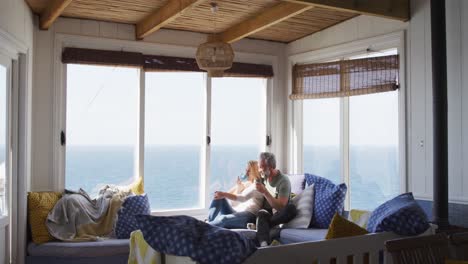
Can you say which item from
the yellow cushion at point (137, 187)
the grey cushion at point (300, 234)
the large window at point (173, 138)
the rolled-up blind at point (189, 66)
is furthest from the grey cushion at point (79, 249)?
the rolled-up blind at point (189, 66)

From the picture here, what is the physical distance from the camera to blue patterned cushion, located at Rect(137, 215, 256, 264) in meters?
2.22

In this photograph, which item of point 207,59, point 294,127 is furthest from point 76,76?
point 294,127

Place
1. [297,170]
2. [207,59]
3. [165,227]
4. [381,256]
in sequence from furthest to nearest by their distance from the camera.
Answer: [297,170], [207,59], [381,256], [165,227]

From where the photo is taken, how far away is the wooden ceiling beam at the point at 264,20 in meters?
4.27

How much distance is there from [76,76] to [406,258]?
3686 mm

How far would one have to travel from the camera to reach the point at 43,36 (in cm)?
471

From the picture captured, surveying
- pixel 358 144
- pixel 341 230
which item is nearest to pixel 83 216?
pixel 341 230

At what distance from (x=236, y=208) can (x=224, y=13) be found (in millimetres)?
1897

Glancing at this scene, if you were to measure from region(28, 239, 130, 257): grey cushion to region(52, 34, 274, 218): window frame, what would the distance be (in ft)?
2.49

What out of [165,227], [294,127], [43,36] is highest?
[43,36]

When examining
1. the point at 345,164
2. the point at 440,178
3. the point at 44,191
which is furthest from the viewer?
the point at 345,164

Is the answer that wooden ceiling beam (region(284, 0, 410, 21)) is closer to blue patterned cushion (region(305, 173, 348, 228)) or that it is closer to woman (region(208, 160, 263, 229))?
blue patterned cushion (region(305, 173, 348, 228))

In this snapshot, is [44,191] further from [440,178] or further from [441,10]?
[441,10]

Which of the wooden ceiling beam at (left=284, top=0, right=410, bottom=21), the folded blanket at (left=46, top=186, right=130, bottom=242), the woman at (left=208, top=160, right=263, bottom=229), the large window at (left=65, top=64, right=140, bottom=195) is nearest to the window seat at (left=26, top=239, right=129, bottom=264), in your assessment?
the folded blanket at (left=46, top=186, right=130, bottom=242)
